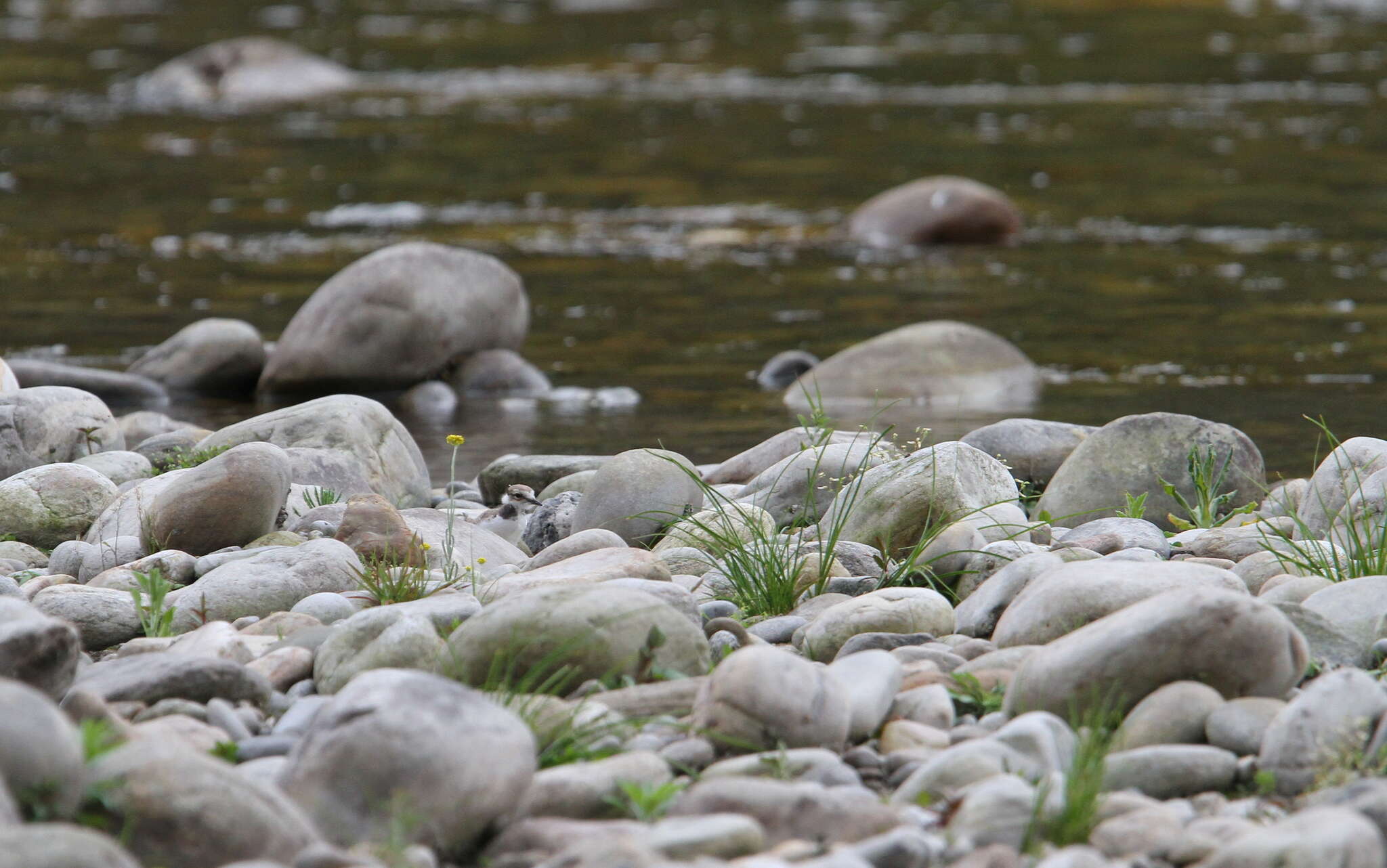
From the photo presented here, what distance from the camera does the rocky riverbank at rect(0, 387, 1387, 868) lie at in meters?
2.73

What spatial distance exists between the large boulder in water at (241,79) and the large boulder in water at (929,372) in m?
13.9

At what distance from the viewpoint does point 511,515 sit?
552 centimetres

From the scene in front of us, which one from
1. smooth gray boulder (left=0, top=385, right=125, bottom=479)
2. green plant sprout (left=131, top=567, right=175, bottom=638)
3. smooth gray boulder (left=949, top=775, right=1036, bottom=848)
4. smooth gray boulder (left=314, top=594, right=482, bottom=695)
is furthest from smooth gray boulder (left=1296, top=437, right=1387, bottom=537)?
smooth gray boulder (left=0, top=385, right=125, bottom=479)

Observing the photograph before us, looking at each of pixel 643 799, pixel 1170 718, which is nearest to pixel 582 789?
pixel 643 799

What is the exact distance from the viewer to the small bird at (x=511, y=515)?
5.41 metres

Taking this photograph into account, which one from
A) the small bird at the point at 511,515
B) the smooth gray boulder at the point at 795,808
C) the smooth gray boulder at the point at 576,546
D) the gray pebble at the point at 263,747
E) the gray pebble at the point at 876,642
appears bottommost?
the small bird at the point at 511,515

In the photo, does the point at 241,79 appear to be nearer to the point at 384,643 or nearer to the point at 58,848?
the point at 384,643

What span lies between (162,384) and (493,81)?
14275 millimetres

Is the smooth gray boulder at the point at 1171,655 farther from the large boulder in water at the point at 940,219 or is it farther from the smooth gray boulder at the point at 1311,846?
the large boulder in water at the point at 940,219

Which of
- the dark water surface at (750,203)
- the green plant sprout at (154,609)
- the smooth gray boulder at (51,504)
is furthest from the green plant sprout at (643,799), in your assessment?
the dark water surface at (750,203)

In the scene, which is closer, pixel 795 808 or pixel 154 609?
pixel 795 808

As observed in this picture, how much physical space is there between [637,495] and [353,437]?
4.02 ft

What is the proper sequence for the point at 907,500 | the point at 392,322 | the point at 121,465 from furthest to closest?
the point at 392,322, the point at 121,465, the point at 907,500

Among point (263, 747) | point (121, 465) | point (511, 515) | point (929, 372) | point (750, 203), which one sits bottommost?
point (750, 203)
